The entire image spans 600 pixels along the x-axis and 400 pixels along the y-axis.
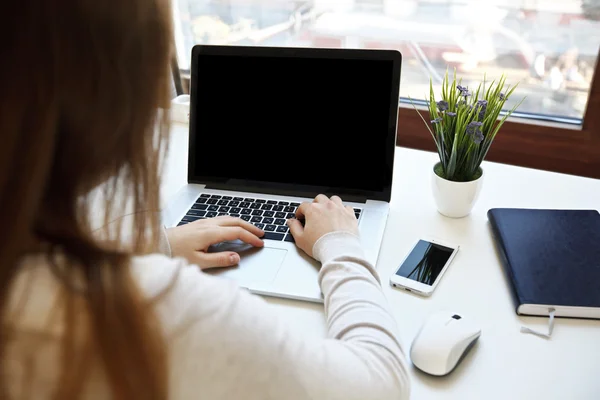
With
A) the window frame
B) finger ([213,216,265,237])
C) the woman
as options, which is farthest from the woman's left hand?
the window frame

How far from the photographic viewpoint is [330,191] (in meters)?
1.06

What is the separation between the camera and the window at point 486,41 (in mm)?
1374

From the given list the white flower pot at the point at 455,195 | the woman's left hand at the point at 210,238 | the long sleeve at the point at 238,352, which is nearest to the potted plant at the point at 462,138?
the white flower pot at the point at 455,195

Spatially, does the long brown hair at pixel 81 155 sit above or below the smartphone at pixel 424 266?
above

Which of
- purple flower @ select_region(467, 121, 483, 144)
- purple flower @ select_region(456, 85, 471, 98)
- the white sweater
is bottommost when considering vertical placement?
the white sweater

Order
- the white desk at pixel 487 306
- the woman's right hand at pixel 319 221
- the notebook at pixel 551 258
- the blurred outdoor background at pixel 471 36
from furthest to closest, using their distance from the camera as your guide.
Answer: the blurred outdoor background at pixel 471 36
the woman's right hand at pixel 319 221
the notebook at pixel 551 258
the white desk at pixel 487 306

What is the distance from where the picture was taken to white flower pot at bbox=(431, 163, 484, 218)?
993 mm

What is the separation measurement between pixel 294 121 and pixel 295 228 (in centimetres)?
23

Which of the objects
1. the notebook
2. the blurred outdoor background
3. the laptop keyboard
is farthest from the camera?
the blurred outdoor background

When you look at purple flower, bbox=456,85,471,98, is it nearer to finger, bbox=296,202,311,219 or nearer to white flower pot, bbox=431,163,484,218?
white flower pot, bbox=431,163,484,218

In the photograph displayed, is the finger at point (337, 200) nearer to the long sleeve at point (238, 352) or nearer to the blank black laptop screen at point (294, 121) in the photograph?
the blank black laptop screen at point (294, 121)

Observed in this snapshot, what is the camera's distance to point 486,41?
57.6 inches

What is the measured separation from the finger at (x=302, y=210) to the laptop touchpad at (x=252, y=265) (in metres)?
0.08

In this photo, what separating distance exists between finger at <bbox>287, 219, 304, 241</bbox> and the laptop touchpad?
0.11 ft
